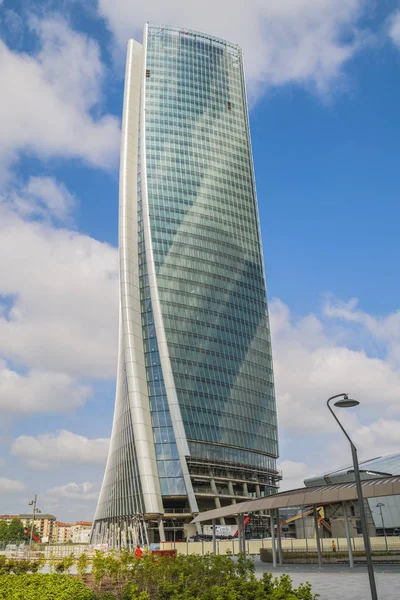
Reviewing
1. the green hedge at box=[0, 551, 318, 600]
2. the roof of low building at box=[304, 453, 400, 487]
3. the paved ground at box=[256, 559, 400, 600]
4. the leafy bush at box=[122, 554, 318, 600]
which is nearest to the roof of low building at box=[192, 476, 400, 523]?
the paved ground at box=[256, 559, 400, 600]

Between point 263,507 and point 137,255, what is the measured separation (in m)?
77.6

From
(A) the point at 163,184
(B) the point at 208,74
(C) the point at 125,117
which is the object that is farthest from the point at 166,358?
(B) the point at 208,74

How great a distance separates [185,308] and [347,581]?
83.2 m

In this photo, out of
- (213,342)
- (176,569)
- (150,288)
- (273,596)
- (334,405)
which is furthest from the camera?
(213,342)

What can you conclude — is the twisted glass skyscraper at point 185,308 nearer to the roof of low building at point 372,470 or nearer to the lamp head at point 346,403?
the roof of low building at point 372,470

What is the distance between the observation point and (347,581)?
96.0ft

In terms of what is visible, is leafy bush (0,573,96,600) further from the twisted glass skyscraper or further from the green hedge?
the twisted glass skyscraper

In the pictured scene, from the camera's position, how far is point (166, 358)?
10294 cm

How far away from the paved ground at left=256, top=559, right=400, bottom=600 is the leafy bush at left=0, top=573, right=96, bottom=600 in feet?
33.4

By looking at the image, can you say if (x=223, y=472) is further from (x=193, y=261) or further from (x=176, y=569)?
(x=176, y=569)

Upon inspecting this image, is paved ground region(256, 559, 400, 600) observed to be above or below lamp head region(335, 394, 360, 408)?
below

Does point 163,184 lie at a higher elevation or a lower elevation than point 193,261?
higher

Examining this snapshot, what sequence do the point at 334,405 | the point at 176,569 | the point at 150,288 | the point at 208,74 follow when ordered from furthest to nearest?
the point at 208,74 → the point at 150,288 → the point at 176,569 → the point at 334,405

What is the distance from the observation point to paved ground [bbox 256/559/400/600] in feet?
77.8
